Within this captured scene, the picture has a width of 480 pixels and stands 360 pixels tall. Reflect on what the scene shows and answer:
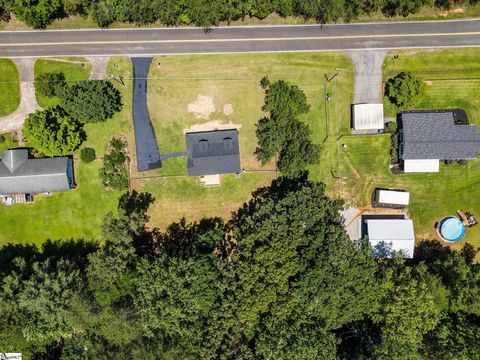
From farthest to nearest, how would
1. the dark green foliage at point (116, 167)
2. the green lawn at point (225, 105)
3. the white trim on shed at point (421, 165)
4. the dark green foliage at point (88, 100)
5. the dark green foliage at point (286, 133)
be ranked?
the green lawn at point (225, 105)
the white trim on shed at point (421, 165)
the dark green foliage at point (116, 167)
the dark green foliage at point (286, 133)
the dark green foliage at point (88, 100)

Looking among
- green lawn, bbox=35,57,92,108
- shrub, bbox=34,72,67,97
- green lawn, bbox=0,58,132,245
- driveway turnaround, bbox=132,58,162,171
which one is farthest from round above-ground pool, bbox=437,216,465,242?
shrub, bbox=34,72,67,97

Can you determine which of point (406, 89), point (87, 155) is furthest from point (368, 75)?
point (87, 155)

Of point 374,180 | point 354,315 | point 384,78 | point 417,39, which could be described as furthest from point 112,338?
point 417,39

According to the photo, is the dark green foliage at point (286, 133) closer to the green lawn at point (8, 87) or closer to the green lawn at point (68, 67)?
the green lawn at point (68, 67)

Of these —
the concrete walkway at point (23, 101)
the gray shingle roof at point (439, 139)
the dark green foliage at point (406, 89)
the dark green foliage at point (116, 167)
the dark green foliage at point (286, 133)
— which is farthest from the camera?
the concrete walkway at point (23, 101)

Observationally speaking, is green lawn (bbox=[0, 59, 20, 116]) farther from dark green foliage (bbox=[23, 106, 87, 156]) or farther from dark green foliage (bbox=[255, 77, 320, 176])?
dark green foliage (bbox=[255, 77, 320, 176])

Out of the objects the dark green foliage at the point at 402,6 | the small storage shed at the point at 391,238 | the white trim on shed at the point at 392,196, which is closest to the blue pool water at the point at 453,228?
the small storage shed at the point at 391,238

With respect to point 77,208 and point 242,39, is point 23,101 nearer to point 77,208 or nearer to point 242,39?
point 77,208
